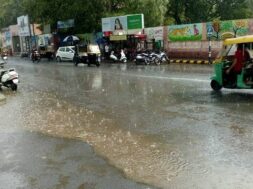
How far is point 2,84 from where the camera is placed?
723 inches

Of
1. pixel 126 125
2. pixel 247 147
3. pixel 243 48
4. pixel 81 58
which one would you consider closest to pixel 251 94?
pixel 243 48

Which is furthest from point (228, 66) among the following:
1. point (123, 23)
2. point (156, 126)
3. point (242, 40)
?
point (123, 23)

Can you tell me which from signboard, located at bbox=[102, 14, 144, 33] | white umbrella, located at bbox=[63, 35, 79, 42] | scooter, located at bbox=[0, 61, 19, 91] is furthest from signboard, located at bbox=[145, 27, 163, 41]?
scooter, located at bbox=[0, 61, 19, 91]

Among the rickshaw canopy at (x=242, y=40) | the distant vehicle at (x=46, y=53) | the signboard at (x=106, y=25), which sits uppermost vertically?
the signboard at (x=106, y=25)

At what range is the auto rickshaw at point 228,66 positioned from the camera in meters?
13.5

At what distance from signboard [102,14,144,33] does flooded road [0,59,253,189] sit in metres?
20.2

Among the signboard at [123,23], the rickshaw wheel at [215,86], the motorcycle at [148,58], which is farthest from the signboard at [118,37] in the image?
the rickshaw wheel at [215,86]

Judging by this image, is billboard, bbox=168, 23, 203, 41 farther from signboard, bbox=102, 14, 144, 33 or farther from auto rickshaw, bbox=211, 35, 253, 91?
auto rickshaw, bbox=211, 35, 253, 91

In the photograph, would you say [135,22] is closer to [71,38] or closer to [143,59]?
[143,59]

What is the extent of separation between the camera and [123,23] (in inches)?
1537

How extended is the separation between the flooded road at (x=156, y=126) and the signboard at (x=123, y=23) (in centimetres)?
2021

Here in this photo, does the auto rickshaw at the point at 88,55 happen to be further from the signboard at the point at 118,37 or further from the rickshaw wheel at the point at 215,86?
the rickshaw wheel at the point at 215,86

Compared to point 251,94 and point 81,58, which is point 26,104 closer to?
point 251,94

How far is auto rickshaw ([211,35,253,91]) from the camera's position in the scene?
13.5 metres
